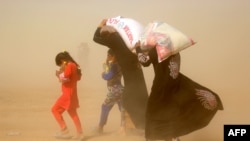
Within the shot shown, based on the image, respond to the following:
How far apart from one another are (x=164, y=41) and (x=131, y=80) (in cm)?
119

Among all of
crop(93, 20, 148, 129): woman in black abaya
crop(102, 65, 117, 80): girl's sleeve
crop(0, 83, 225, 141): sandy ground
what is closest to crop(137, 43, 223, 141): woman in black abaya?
crop(93, 20, 148, 129): woman in black abaya

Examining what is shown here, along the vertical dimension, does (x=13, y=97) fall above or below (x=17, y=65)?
below

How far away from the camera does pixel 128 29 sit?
6.07 metres

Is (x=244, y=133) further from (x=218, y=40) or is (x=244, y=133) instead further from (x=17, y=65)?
(x=17, y=65)

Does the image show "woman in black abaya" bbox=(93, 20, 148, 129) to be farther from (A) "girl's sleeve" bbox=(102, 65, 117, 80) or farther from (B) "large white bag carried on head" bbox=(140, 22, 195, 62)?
(B) "large white bag carried on head" bbox=(140, 22, 195, 62)

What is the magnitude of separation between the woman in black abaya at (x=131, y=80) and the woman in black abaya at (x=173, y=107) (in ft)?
2.41

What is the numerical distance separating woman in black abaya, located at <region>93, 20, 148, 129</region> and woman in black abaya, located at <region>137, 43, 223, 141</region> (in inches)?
28.9

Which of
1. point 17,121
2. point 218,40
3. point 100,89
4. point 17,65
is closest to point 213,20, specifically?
point 218,40

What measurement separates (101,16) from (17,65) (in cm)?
352

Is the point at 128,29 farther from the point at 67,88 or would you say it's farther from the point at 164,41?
the point at 67,88

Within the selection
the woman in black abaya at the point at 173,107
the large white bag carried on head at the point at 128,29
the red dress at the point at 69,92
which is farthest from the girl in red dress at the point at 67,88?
the woman in black abaya at the point at 173,107

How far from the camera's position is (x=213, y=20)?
51.4 feet

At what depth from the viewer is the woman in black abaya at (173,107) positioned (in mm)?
5578

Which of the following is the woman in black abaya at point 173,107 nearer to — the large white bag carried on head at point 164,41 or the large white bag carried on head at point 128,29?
the large white bag carried on head at point 164,41
